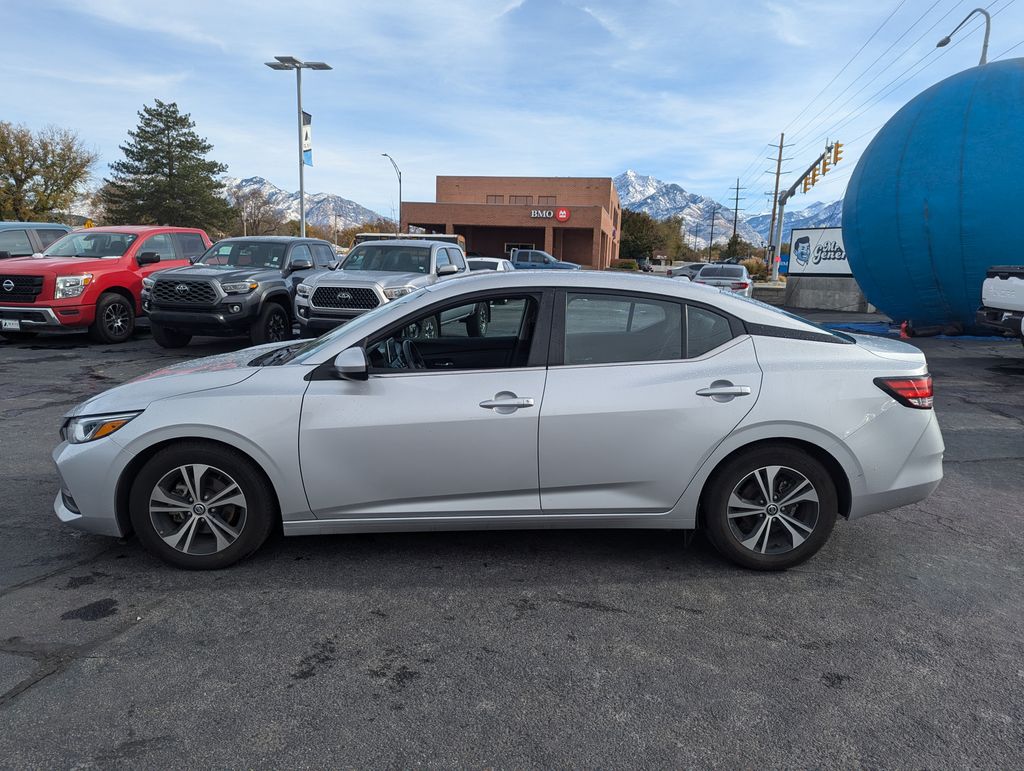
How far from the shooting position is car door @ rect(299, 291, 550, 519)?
3.67 metres

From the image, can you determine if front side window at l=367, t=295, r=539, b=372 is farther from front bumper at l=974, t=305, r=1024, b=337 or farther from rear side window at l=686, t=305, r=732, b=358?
front bumper at l=974, t=305, r=1024, b=337

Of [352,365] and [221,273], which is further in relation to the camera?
[221,273]

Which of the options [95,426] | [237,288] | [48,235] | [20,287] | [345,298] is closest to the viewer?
[95,426]

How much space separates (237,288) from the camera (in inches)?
440

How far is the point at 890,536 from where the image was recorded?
14.8 ft

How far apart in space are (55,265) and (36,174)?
44.5 meters

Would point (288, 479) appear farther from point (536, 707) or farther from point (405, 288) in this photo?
point (405, 288)

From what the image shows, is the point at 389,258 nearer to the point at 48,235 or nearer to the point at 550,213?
the point at 48,235

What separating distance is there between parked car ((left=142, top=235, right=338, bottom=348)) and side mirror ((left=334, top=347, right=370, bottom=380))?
810cm

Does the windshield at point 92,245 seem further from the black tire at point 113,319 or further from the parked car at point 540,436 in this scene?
the parked car at point 540,436

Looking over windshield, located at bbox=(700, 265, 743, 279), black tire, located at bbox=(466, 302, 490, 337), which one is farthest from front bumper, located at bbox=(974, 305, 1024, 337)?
windshield, located at bbox=(700, 265, 743, 279)

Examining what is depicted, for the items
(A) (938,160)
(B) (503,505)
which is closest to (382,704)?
(B) (503,505)

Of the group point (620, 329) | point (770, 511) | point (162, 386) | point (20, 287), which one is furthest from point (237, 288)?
point (770, 511)

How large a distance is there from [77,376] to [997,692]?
33.9 feet
